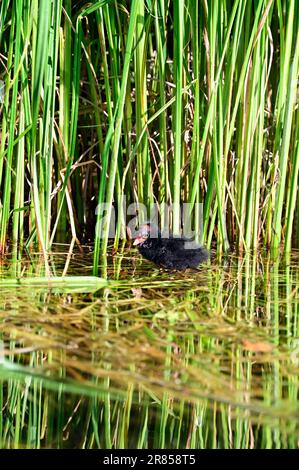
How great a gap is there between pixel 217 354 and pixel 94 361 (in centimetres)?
39

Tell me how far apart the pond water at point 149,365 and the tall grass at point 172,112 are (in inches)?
18.3

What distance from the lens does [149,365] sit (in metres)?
2.42

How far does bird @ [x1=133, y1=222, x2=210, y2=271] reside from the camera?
359 centimetres

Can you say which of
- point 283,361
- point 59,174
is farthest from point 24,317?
point 59,174

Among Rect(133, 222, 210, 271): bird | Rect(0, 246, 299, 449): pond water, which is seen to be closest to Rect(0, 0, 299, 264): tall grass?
Rect(133, 222, 210, 271): bird

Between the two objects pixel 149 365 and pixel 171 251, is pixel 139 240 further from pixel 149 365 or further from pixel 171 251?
pixel 149 365

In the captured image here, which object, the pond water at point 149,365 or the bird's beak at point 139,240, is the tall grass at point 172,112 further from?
the pond water at point 149,365

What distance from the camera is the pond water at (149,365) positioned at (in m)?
2.13

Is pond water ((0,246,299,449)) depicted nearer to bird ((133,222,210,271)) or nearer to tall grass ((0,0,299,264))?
bird ((133,222,210,271))

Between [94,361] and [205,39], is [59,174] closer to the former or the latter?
[205,39]

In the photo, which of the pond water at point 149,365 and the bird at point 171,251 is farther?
the bird at point 171,251

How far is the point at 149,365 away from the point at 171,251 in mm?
1271

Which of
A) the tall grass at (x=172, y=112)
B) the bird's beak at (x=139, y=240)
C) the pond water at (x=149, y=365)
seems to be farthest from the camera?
the bird's beak at (x=139, y=240)

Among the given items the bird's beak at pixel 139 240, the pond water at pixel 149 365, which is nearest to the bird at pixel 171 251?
the bird's beak at pixel 139 240
